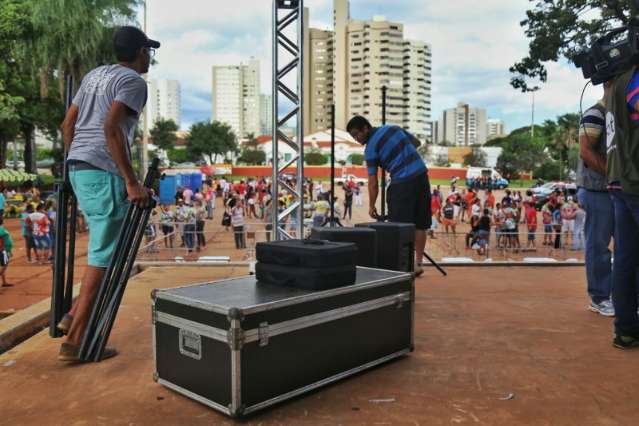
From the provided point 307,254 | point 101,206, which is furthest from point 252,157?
point 307,254

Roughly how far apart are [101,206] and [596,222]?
11.0 feet

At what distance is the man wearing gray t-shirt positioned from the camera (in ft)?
9.70

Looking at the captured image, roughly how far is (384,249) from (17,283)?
7966 mm

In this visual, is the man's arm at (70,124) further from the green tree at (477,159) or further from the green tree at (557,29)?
the green tree at (477,159)

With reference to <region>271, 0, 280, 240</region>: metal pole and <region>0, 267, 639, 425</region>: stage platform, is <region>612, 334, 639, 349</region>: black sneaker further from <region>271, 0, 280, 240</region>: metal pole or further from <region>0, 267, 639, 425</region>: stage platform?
<region>271, 0, 280, 240</region>: metal pole

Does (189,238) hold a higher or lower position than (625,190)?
lower

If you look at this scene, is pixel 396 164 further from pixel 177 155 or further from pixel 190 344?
pixel 177 155

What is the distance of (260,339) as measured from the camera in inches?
89.7

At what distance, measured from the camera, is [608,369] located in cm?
282

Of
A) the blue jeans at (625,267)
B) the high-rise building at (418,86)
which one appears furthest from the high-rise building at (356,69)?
the blue jeans at (625,267)

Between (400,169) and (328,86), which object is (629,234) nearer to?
(400,169)

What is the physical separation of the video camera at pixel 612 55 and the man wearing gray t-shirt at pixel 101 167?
2.60 metres

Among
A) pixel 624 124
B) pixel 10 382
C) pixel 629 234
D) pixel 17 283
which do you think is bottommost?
pixel 17 283

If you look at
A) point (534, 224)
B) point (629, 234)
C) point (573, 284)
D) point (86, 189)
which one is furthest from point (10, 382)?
point (534, 224)
